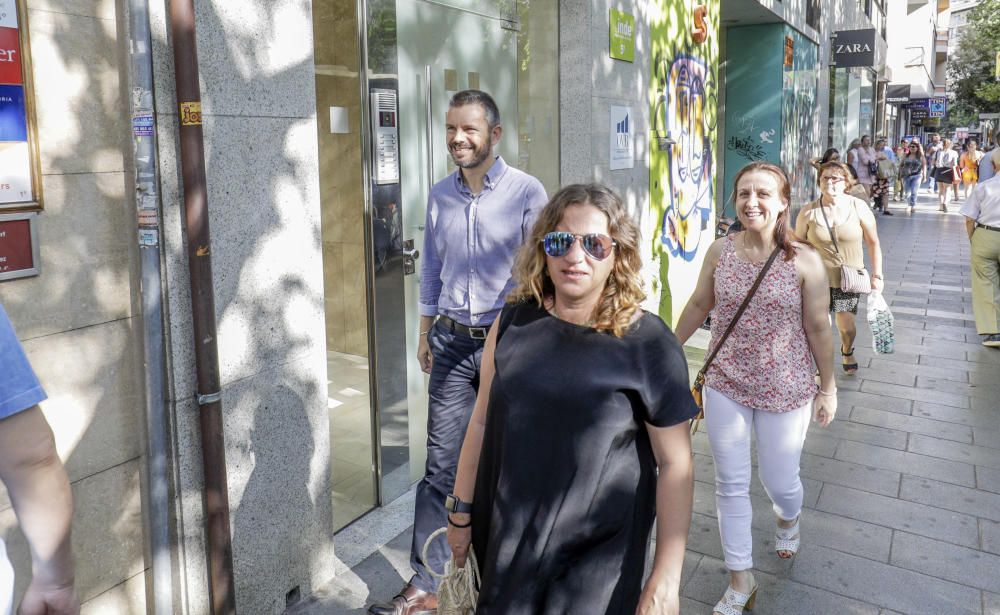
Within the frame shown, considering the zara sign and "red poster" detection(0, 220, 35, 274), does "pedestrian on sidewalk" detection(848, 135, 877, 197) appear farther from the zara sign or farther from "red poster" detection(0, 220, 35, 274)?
"red poster" detection(0, 220, 35, 274)

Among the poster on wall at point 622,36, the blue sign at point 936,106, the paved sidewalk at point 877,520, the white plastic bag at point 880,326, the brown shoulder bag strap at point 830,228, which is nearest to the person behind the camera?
the paved sidewalk at point 877,520

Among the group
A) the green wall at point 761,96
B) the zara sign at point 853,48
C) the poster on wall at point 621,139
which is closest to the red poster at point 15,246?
the poster on wall at point 621,139

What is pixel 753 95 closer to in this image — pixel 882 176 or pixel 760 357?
pixel 760 357

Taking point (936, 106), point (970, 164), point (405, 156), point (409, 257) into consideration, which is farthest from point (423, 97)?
point (936, 106)

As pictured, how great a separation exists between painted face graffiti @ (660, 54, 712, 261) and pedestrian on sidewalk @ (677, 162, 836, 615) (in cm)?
418

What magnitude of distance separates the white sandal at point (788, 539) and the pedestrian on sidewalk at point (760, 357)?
410 millimetres

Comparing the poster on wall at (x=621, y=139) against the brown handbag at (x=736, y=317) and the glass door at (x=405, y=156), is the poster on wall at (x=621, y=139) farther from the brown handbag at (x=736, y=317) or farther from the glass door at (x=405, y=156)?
the brown handbag at (x=736, y=317)

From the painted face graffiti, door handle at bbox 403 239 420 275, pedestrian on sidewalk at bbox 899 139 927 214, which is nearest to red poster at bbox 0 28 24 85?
door handle at bbox 403 239 420 275

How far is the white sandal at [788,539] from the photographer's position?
404cm

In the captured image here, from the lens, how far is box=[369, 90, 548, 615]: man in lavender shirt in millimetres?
3600

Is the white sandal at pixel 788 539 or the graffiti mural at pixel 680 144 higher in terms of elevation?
the graffiti mural at pixel 680 144

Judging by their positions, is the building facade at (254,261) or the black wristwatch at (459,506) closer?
the black wristwatch at (459,506)

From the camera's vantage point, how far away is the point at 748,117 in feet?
42.6

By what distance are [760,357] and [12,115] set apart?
9.17 feet
